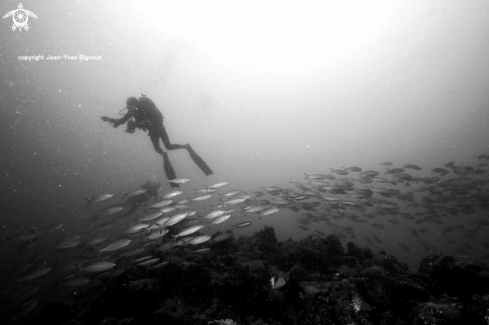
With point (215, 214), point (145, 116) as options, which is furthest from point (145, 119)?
point (215, 214)

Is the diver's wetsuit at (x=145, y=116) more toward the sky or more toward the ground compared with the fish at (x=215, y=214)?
more toward the sky

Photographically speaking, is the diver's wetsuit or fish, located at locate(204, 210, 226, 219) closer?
fish, located at locate(204, 210, 226, 219)

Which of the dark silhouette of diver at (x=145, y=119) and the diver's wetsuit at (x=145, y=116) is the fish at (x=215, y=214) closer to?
the dark silhouette of diver at (x=145, y=119)

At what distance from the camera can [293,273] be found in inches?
207

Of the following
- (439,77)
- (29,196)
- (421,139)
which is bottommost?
(421,139)

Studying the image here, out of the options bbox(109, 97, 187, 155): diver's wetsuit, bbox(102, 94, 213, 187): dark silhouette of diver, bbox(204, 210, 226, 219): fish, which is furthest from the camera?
bbox(109, 97, 187, 155): diver's wetsuit

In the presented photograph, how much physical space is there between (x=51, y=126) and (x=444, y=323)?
450 feet

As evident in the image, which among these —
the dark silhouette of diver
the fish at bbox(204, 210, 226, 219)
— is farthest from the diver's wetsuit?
the fish at bbox(204, 210, 226, 219)

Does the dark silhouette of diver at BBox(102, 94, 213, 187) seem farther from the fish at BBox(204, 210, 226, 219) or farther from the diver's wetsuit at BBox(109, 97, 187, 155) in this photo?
the fish at BBox(204, 210, 226, 219)

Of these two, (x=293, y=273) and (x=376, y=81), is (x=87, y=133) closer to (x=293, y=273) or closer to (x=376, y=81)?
(x=293, y=273)

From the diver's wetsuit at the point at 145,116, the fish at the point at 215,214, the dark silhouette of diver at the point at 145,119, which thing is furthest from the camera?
the diver's wetsuit at the point at 145,116

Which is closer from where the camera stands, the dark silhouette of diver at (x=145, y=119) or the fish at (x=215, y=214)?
the fish at (x=215, y=214)

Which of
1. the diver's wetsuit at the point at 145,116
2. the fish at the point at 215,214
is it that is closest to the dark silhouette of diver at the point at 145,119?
the diver's wetsuit at the point at 145,116

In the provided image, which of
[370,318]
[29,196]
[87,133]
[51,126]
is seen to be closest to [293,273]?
[370,318]
